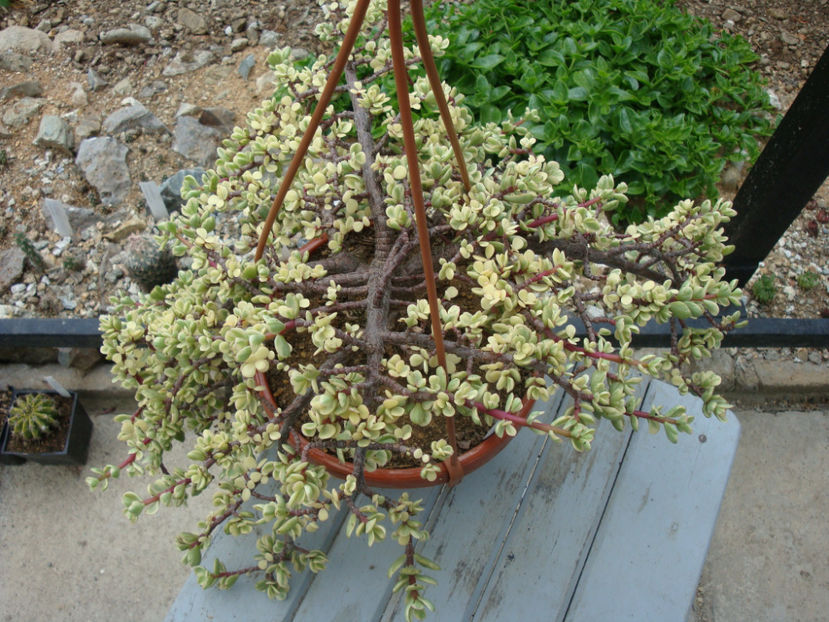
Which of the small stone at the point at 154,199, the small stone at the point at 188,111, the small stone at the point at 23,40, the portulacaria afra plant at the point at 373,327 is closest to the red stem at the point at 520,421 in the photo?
the portulacaria afra plant at the point at 373,327

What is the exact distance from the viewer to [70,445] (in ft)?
7.61

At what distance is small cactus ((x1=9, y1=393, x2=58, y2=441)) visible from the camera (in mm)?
2240

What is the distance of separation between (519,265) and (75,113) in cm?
264

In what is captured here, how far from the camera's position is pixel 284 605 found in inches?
50.1

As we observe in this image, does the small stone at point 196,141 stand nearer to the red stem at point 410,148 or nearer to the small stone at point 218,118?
the small stone at point 218,118

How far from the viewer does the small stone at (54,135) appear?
283 cm

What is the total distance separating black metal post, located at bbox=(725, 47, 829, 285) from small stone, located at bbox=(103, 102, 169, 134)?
8.02 feet

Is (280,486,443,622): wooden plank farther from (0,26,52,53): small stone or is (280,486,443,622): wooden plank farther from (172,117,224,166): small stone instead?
(0,26,52,53): small stone

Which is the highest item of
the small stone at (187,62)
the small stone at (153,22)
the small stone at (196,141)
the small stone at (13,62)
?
the small stone at (153,22)

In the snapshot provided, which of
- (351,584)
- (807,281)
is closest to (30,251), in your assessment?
(351,584)

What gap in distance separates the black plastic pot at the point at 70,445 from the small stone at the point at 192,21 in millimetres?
1943

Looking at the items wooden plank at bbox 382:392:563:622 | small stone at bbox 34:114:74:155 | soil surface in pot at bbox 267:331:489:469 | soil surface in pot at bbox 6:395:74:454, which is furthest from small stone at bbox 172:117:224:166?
wooden plank at bbox 382:392:563:622

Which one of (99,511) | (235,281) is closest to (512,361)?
(235,281)

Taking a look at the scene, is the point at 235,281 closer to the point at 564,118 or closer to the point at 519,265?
the point at 519,265
